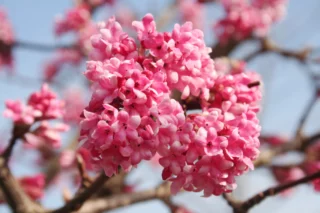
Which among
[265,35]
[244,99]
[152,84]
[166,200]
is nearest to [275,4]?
[265,35]

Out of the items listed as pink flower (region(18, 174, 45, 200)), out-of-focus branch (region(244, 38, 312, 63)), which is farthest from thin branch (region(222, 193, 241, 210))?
out-of-focus branch (region(244, 38, 312, 63))

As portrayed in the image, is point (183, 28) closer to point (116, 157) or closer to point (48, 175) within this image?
point (116, 157)

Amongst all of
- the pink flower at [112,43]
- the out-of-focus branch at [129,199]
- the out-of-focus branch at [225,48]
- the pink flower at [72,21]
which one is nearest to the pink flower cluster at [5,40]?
the pink flower at [72,21]

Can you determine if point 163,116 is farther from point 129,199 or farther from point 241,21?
point 241,21

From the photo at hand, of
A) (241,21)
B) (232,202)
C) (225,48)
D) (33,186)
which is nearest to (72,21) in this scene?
(225,48)

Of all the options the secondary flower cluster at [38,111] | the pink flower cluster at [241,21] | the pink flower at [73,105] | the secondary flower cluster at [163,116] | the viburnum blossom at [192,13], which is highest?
the secondary flower cluster at [163,116]

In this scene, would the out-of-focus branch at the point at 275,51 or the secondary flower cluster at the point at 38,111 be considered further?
the out-of-focus branch at the point at 275,51

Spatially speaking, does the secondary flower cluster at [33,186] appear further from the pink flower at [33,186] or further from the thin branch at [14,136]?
the thin branch at [14,136]
